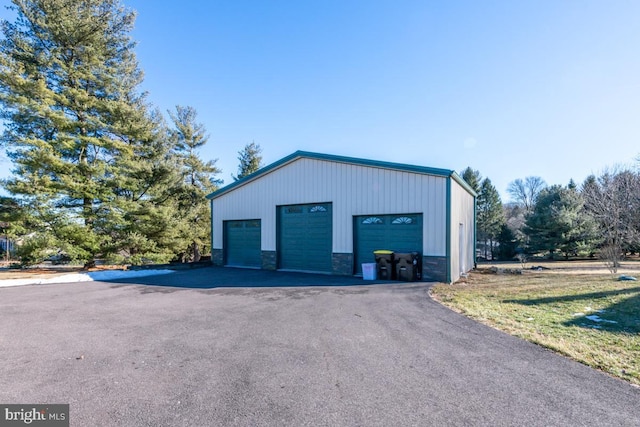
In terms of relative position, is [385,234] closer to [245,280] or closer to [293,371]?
[245,280]

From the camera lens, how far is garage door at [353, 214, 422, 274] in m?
10.5

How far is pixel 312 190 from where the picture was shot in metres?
12.6

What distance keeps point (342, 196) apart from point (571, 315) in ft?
25.4

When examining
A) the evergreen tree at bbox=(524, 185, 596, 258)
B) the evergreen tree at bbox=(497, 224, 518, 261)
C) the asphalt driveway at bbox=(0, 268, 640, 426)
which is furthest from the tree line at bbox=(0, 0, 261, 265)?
the evergreen tree at bbox=(497, 224, 518, 261)

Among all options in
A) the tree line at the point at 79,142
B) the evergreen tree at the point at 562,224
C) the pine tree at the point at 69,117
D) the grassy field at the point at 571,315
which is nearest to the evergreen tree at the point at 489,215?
the evergreen tree at the point at 562,224

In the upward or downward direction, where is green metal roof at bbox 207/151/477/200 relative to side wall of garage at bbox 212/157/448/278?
upward

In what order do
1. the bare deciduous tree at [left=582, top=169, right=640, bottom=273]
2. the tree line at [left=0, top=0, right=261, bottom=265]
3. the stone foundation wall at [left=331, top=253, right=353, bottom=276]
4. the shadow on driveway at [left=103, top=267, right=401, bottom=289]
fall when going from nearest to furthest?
the shadow on driveway at [left=103, top=267, right=401, bottom=289]
the stone foundation wall at [left=331, top=253, right=353, bottom=276]
the tree line at [left=0, top=0, right=261, bottom=265]
the bare deciduous tree at [left=582, top=169, right=640, bottom=273]

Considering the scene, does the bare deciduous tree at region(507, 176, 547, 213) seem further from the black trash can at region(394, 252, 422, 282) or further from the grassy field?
the black trash can at region(394, 252, 422, 282)

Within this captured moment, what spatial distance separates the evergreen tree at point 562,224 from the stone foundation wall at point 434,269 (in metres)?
21.6

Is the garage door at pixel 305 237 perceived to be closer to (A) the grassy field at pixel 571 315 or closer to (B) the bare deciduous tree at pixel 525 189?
(A) the grassy field at pixel 571 315

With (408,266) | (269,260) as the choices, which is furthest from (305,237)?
(408,266)

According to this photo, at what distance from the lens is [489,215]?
32.7 meters

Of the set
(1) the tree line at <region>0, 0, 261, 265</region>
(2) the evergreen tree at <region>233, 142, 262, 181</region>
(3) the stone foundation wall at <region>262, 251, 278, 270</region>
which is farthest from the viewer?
(2) the evergreen tree at <region>233, 142, 262, 181</region>

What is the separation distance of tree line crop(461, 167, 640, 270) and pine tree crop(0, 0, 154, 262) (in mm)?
23776
